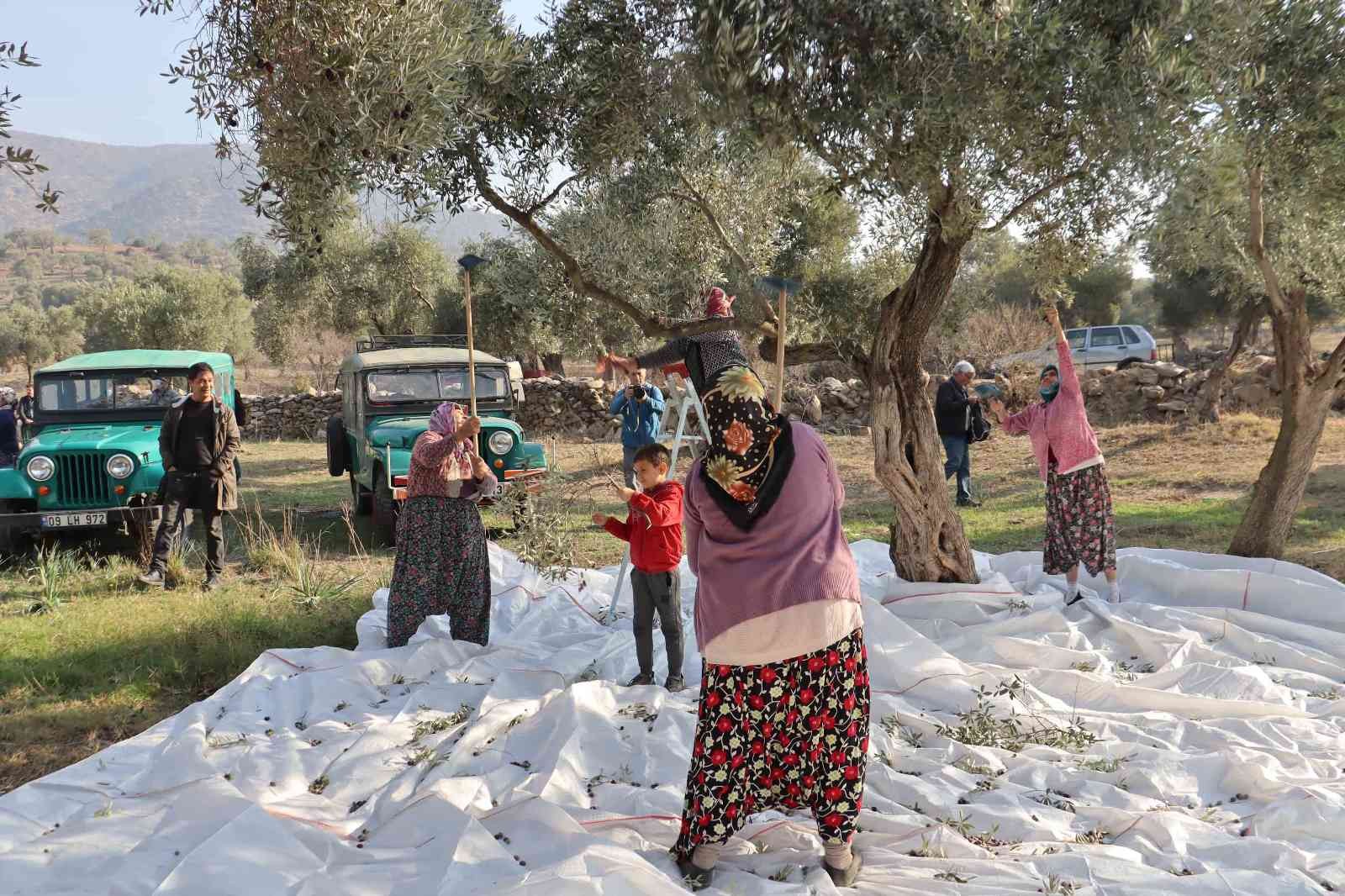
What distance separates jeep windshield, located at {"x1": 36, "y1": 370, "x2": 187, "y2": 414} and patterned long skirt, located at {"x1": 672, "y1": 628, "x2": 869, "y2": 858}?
876 centimetres

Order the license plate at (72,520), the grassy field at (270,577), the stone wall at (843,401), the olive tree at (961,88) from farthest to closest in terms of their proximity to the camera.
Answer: the stone wall at (843,401), the license plate at (72,520), the grassy field at (270,577), the olive tree at (961,88)

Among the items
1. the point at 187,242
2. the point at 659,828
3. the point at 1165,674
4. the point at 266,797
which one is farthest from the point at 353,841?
the point at 187,242

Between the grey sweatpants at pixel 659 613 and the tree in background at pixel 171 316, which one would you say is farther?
the tree in background at pixel 171 316

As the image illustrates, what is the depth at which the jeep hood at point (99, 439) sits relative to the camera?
9117 millimetres

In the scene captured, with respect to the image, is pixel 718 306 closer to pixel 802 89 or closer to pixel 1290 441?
pixel 802 89

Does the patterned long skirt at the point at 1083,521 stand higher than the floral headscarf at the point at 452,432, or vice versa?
the floral headscarf at the point at 452,432

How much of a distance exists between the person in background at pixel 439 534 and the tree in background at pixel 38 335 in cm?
3805

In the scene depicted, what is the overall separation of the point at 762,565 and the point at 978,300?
22788 mm

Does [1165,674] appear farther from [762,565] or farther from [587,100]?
Result: [587,100]

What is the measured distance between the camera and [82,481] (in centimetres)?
912

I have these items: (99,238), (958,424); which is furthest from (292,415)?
(99,238)

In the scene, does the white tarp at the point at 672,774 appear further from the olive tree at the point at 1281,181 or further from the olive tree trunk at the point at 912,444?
the olive tree at the point at 1281,181

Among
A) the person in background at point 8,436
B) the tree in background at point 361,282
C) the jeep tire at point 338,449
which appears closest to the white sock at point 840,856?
the jeep tire at point 338,449

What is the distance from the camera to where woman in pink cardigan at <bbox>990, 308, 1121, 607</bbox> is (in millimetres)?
7062
